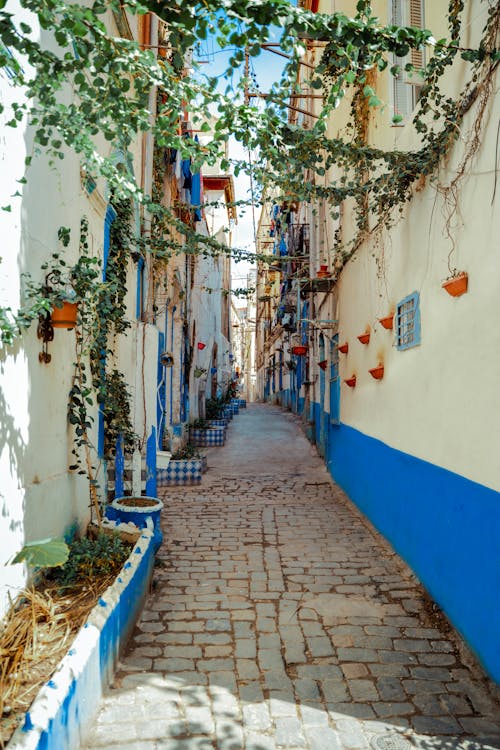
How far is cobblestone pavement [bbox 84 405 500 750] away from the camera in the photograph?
2.82 m

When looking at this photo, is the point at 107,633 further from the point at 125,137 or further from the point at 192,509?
the point at 192,509

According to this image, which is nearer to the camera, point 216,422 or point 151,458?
point 151,458

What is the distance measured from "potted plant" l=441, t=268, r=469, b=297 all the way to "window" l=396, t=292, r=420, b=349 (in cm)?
100

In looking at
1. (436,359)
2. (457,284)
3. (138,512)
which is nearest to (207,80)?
(457,284)

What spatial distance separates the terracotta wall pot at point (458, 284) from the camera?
3.74m

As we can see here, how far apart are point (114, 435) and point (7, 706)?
11.6 feet

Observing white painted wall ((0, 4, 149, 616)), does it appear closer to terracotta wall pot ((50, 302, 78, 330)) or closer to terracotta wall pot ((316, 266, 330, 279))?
terracotta wall pot ((50, 302, 78, 330))

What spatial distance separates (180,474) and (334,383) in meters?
3.48

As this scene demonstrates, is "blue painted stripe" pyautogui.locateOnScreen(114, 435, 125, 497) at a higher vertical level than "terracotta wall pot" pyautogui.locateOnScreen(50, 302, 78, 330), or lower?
lower

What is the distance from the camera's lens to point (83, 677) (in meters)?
2.66

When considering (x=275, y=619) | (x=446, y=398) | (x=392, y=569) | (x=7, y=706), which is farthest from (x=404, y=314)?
(x=7, y=706)

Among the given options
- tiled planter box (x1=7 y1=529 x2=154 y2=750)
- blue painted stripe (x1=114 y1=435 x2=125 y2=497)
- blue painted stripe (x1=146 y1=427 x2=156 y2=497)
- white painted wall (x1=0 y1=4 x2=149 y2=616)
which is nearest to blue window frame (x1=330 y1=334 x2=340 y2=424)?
blue painted stripe (x1=146 y1=427 x2=156 y2=497)

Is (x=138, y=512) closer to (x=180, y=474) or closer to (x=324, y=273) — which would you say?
(x=180, y=474)

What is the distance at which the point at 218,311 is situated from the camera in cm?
2261
